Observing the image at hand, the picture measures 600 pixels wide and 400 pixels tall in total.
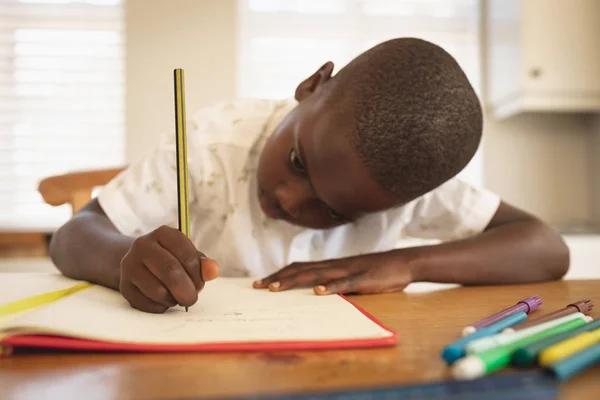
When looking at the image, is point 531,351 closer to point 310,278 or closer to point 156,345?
point 156,345

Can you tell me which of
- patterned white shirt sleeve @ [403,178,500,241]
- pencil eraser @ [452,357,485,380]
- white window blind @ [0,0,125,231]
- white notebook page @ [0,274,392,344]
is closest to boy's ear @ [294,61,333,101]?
patterned white shirt sleeve @ [403,178,500,241]

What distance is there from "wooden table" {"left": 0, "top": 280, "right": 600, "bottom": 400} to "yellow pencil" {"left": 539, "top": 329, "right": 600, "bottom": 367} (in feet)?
0.04

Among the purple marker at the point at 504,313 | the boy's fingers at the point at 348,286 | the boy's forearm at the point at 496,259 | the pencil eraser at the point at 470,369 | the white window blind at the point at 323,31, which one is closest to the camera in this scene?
the pencil eraser at the point at 470,369

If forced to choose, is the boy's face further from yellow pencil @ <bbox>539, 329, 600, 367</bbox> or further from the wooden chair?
the wooden chair

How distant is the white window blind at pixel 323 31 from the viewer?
2219mm

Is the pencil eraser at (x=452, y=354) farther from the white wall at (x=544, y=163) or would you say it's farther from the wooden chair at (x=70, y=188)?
the white wall at (x=544, y=163)

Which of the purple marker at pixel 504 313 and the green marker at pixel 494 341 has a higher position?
the green marker at pixel 494 341

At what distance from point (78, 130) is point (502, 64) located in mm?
1652

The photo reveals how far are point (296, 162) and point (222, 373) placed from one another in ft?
1.47

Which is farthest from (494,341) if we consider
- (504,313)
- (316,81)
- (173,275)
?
(316,81)

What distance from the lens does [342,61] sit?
7.30 feet

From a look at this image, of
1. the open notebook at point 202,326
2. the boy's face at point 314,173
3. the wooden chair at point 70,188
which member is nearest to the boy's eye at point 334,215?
the boy's face at point 314,173

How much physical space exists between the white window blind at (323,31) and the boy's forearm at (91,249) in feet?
4.90

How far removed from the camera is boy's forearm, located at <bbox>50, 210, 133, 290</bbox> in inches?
23.8
